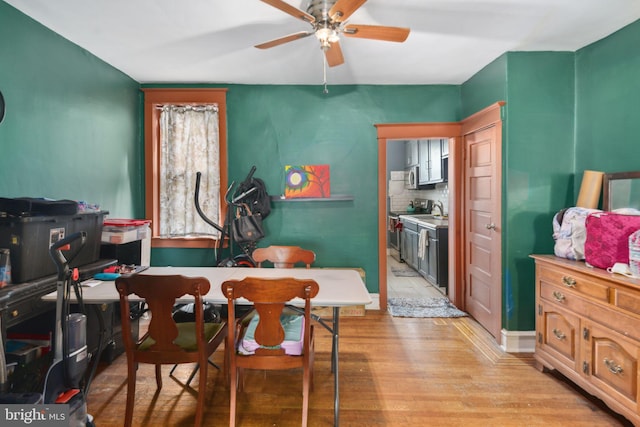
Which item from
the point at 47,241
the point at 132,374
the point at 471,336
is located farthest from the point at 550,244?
the point at 47,241

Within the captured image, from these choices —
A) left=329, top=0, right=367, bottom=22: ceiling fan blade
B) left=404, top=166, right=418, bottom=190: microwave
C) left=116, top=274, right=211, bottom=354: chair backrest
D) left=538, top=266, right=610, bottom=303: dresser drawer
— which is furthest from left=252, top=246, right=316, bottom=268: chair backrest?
left=404, top=166, right=418, bottom=190: microwave

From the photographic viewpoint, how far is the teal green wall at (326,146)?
12.6 feet

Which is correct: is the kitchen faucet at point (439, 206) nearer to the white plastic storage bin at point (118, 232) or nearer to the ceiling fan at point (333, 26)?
the ceiling fan at point (333, 26)

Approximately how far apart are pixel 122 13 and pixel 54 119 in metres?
1.01

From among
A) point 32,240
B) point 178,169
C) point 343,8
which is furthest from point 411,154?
point 32,240

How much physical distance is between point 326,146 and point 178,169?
5.73 ft

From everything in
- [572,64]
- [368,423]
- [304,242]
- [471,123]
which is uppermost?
[572,64]

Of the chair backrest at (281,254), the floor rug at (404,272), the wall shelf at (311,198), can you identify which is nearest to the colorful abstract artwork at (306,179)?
the wall shelf at (311,198)

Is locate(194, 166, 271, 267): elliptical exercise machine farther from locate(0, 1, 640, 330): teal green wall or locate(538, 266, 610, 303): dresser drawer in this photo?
locate(538, 266, 610, 303): dresser drawer

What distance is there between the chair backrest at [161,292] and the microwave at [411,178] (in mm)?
5541

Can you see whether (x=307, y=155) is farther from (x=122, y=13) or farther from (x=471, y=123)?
(x=122, y=13)

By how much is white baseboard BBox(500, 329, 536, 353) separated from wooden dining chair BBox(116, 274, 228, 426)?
249 cm

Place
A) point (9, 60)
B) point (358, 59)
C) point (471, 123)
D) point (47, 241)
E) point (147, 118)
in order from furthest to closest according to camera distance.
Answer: point (147, 118)
point (471, 123)
point (358, 59)
point (9, 60)
point (47, 241)

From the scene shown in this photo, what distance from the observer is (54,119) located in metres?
2.63
